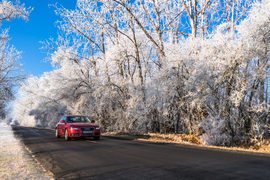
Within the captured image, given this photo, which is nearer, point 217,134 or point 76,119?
point 217,134

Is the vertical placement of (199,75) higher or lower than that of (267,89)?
higher

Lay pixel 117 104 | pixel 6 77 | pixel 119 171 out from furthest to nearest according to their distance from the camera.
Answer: pixel 6 77 < pixel 117 104 < pixel 119 171

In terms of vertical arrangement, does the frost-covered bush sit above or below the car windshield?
below

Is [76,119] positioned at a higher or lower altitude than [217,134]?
higher

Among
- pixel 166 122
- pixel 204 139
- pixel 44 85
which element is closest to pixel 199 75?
pixel 204 139

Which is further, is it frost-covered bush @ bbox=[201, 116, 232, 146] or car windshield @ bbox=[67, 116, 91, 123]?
car windshield @ bbox=[67, 116, 91, 123]

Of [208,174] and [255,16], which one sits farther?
[255,16]

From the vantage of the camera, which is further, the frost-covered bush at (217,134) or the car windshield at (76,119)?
the car windshield at (76,119)

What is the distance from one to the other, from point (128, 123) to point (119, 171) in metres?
12.4

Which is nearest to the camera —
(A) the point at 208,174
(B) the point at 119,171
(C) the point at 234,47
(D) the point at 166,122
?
(A) the point at 208,174

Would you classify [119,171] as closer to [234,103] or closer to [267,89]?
[234,103]

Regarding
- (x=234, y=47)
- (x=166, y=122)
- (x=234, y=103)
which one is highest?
(x=234, y=47)

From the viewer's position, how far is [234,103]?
9.93m

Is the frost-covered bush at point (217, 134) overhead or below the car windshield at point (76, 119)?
below
